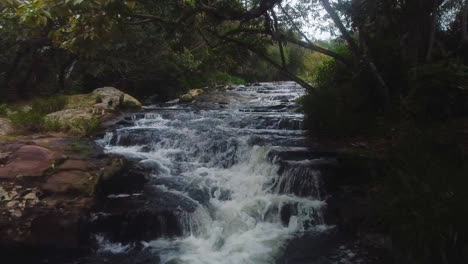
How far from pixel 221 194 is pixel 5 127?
6.43 m

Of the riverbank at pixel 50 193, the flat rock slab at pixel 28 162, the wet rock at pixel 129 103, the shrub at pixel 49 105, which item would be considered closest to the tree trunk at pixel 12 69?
the shrub at pixel 49 105

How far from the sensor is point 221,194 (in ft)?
22.2

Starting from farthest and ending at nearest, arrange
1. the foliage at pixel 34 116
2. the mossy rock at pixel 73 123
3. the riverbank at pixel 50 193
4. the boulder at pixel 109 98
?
1. the boulder at pixel 109 98
2. the foliage at pixel 34 116
3. the mossy rock at pixel 73 123
4. the riverbank at pixel 50 193

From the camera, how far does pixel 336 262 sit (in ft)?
15.7

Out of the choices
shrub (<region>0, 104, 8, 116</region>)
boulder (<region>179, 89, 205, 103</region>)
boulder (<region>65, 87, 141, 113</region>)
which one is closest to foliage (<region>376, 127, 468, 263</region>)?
boulder (<region>65, 87, 141, 113</region>)

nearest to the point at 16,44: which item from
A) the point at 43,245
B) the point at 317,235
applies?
the point at 43,245

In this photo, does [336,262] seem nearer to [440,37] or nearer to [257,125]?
[257,125]

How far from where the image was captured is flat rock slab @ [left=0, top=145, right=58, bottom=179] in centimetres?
629

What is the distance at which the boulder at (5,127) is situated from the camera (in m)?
9.78

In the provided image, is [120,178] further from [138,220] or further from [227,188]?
[227,188]

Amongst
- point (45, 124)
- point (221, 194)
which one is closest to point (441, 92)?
point (221, 194)

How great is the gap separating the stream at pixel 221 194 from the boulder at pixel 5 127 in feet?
7.68

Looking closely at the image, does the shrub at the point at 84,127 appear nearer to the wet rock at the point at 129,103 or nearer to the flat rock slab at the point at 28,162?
the flat rock slab at the point at 28,162

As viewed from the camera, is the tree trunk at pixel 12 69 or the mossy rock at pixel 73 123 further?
the tree trunk at pixel 12 69
